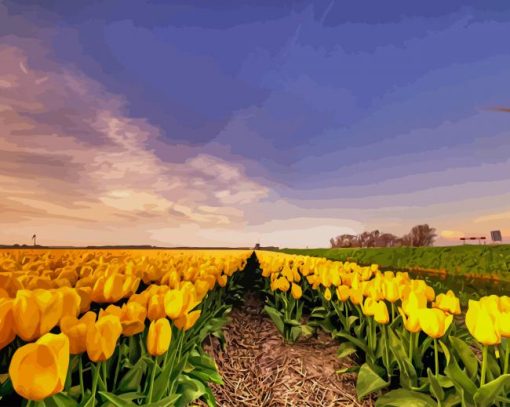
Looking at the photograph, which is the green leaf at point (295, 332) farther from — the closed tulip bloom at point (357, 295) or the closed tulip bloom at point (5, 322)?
the closed tulip bloom at point (5, 322)

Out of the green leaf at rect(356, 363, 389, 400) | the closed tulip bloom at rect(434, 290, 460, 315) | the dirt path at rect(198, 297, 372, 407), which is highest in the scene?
the closed tulip bloom at rect(434, 290, 460, 315)

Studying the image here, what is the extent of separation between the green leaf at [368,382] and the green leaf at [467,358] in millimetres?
948

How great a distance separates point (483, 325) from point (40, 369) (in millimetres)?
2989

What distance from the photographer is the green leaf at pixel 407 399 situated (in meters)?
3.40

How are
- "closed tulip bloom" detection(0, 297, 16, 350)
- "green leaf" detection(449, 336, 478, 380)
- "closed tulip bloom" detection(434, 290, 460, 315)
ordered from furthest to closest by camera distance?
"closed tulip bloom" detection(434, 290, 460, 315) < "green leaf" detection(449, 336, 478, 380) < "closed tulip bloom" detection(0, 297, 16, 350)

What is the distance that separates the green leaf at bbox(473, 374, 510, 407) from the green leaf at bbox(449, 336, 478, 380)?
420 mm

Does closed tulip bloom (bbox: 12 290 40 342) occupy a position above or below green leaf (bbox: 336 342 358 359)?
above

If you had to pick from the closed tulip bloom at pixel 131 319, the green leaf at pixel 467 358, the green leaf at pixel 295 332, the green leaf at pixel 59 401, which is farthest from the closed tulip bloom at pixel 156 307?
the green leaf at pixel 295 332

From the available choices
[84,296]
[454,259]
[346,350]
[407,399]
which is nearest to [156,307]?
[84,296]

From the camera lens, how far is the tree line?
49094mm

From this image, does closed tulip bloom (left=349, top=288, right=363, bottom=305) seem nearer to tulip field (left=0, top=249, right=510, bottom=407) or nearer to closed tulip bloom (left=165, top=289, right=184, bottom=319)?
tulip field (left=0, top=249, right=510, bottom=407)

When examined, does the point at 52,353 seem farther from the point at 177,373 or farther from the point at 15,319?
the point at 177,373

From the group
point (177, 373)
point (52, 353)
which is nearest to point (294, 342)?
point (177, 373)

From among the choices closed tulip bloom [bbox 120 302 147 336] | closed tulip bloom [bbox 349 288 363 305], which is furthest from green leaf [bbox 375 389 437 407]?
closed tulip bloom [bbox 120 302 147 336]
